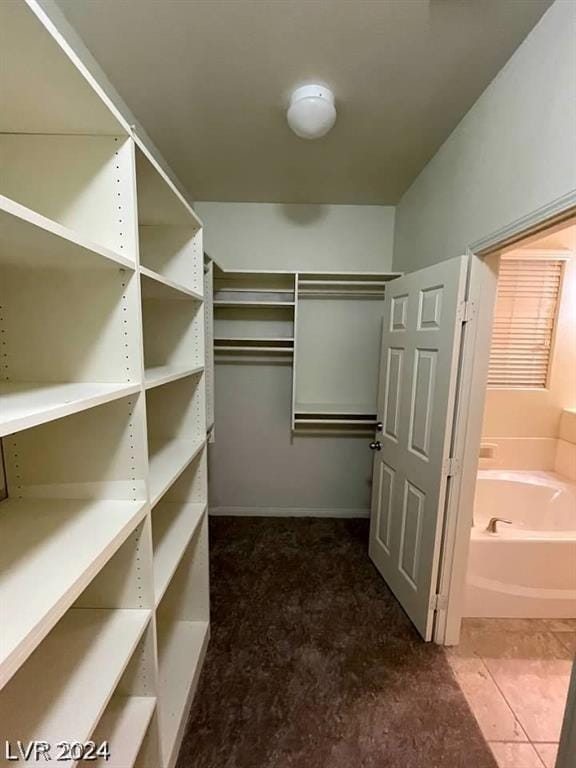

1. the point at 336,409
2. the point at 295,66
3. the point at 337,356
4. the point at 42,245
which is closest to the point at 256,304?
the point at 337,356

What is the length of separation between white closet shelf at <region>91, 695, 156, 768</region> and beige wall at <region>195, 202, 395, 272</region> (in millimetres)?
2620

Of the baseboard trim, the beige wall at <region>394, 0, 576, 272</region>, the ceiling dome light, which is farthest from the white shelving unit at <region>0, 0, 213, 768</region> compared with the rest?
the baseboard trim

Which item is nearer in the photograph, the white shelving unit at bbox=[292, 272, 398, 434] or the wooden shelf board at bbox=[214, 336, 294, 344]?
the wooden shelf board at bbox=[214, 336, 294, 344]

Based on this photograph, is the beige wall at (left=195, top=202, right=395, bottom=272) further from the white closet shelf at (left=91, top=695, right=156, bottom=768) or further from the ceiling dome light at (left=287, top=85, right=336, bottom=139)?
the white closet shelf at (left=91, top=695, right=156, bottom=768)

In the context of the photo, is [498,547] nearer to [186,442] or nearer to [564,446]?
[564,446]

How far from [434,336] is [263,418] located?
64.9 inches

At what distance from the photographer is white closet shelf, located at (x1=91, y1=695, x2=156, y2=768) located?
945 millimetres

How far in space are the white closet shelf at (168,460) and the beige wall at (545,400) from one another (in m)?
2.33

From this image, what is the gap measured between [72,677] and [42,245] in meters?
1.01

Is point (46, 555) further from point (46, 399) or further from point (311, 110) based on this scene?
point (311, 110)

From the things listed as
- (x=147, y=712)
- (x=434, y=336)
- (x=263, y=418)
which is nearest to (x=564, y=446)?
(x=434, y=336)

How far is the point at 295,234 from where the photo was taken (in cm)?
283

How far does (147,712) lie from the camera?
3.45ft

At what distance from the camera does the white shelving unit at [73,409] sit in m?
0.67
